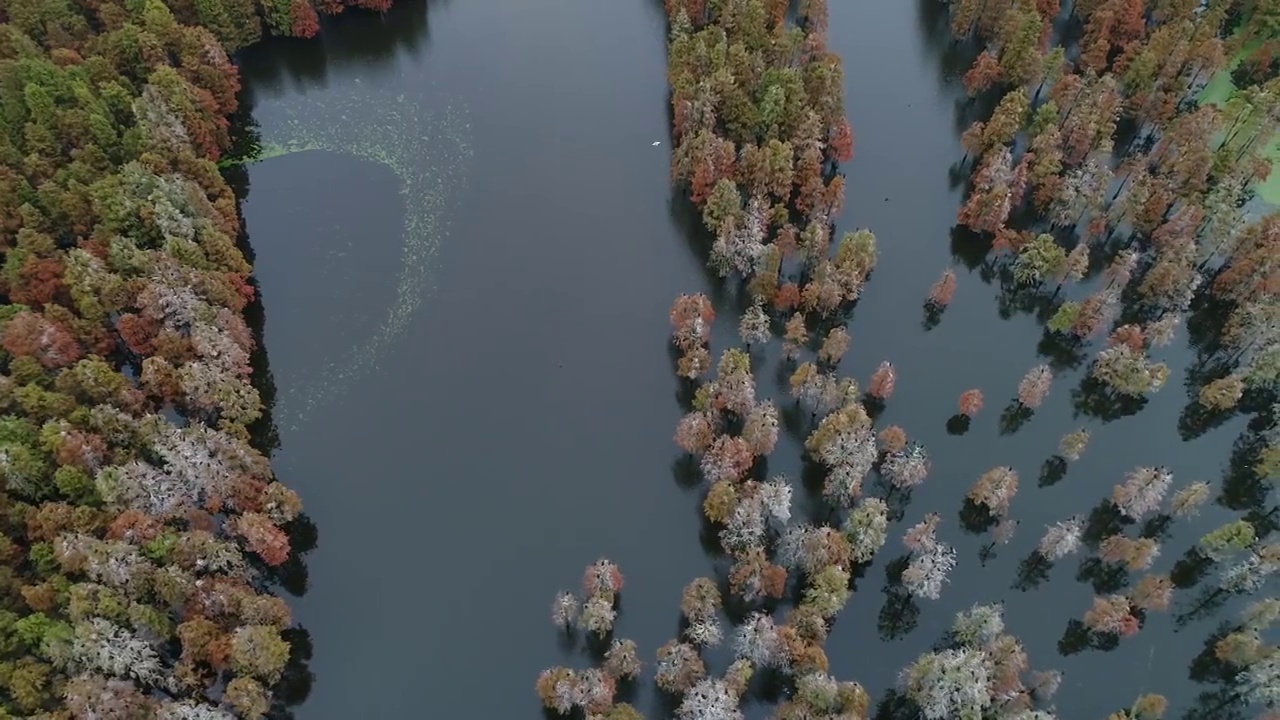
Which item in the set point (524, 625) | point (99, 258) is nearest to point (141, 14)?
point (99, 258)

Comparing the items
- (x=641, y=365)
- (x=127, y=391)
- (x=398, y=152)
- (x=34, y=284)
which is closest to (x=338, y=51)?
(x=398, y=152)

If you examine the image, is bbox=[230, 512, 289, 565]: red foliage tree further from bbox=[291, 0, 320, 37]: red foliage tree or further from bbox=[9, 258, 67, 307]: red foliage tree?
bbox=[291, 0, 320, 37]: red foliage tree

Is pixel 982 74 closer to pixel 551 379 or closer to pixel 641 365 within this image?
pixel 641 365

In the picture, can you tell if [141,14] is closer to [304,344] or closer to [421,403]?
[304,344]

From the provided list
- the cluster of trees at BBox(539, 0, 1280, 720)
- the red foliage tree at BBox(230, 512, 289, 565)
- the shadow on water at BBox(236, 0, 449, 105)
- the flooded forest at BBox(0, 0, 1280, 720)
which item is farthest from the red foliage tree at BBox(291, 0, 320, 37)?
the red foliage tree at BBox(230, 512, 289, 565)

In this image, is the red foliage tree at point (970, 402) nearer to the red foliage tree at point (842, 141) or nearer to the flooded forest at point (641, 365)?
the flooded forest at point (641, 365)

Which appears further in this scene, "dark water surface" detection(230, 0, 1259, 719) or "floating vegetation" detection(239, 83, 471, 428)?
"floating vegetation" detection(239, 83, 471, 428)
